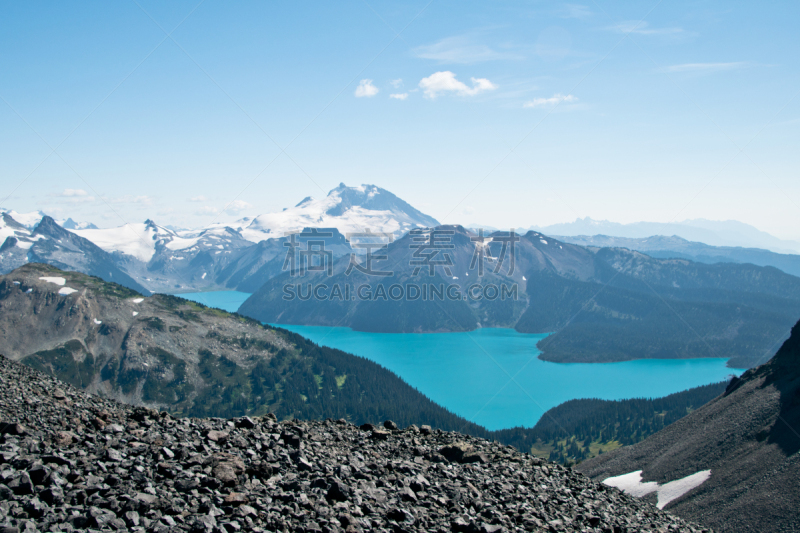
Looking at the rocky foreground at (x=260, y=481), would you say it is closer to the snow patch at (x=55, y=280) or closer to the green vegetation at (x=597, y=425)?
the green vegetation at (x=597, y=425)

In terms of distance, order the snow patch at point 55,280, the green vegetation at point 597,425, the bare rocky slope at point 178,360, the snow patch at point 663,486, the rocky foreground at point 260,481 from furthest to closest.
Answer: the snow patch at point 55,280 → the bare rocky slope at point 178,360 → the green vegetation at point 597,425 → the snow patch at point 663,486 → the rocky foreground at point 260,481

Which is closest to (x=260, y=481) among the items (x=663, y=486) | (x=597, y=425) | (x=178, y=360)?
(x=663, y=486)

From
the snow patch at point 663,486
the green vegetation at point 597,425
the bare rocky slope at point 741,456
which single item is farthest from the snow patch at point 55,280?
the snow patch at point 663,486

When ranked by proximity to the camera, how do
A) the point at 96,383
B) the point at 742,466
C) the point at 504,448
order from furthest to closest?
the point at 96,383
the point at 742,466
the point at 504,448

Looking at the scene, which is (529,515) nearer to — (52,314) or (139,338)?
(139,338)

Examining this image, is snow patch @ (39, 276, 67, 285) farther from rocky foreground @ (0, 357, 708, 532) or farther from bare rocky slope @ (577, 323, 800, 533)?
rocky foreground @ (0, 357, 708, 532)

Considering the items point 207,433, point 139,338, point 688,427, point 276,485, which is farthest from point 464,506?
point 139,338

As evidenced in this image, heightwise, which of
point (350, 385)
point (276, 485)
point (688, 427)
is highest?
point (276, 485)
